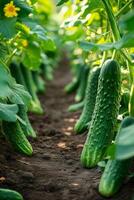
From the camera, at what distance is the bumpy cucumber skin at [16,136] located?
525 centimetres

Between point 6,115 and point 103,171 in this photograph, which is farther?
point 103,171

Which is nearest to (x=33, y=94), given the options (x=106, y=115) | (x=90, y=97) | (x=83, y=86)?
(x=83, y=86)

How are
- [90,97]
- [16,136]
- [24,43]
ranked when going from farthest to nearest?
[24,43] → [90,97] → [16,136]

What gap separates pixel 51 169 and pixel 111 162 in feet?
2.91

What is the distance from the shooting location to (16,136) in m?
5.26

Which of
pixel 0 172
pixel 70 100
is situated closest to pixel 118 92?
pixel 0 172

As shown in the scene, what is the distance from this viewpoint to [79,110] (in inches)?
323

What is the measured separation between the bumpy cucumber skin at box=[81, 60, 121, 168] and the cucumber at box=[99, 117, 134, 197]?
2.03 ft

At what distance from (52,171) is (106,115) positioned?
0.70 m

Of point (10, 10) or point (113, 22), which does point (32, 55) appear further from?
point (113, 22)

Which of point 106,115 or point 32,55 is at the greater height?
point 32,55

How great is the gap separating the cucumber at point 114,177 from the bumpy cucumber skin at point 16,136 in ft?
4.07

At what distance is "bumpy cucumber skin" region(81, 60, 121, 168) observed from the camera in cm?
491

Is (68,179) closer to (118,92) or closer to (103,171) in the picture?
(103,171)
